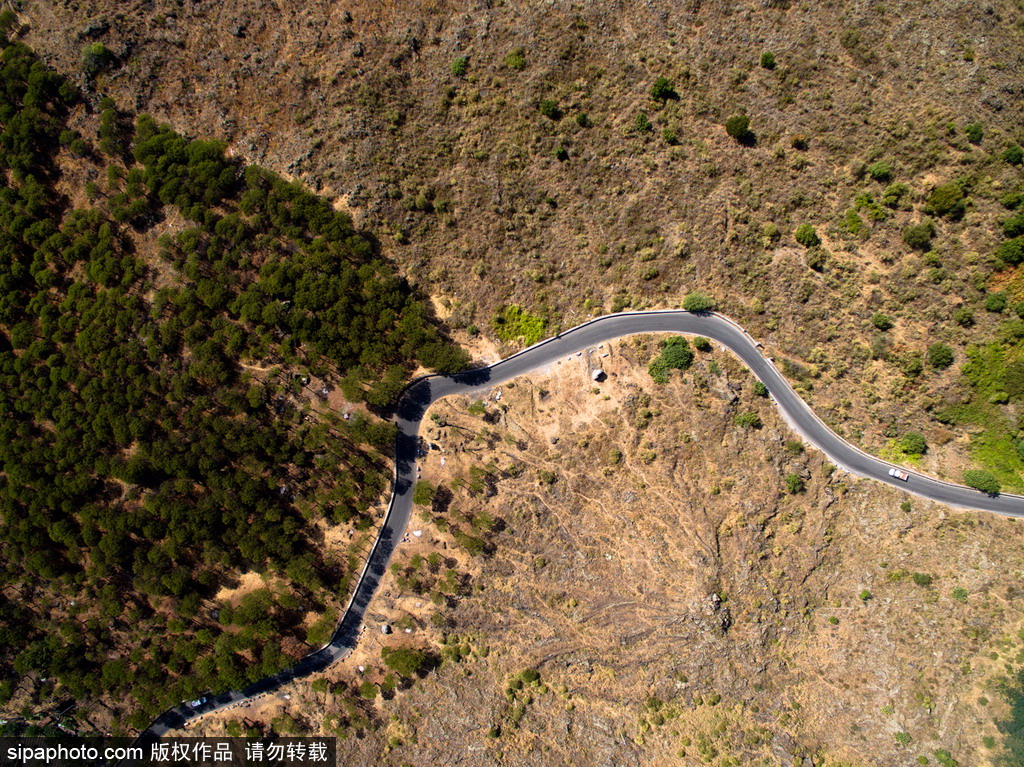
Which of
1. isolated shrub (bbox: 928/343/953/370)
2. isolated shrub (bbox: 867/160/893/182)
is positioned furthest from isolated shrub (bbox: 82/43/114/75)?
isolated shrub (bbox: 928/343/953/370)

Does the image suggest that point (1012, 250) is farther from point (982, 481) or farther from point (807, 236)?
point (982, 481)

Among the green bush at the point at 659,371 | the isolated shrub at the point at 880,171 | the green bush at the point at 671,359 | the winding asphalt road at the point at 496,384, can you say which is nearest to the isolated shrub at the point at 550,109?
the winding asphalt road at the point at 496,384

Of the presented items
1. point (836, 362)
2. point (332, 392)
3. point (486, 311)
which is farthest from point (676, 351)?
point (332, 392)

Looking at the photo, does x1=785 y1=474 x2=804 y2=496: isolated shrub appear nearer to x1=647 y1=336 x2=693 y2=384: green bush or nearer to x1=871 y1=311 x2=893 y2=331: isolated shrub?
x1=647 y1=336 x2=693 y2=384: green bush

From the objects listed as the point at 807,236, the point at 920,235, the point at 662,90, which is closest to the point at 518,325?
the point at 662,90

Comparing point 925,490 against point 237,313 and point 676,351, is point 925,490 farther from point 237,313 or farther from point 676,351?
point 237,313

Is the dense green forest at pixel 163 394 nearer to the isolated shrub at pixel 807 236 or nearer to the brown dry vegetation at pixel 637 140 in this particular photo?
the brown dry vegetation at pixel 637 140
